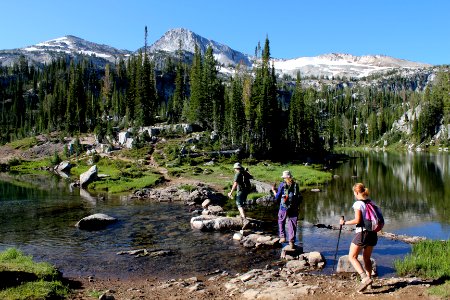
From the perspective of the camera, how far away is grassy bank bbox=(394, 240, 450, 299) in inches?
502

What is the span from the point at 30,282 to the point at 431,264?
1517 cm

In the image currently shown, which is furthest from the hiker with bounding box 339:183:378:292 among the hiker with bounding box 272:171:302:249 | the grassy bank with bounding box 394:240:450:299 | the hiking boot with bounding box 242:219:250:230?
the hiking boot with bounding box 242:219:250:230

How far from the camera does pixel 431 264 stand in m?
15.5

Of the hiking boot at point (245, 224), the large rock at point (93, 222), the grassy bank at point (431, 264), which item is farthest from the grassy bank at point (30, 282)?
the grassy bank at point (431, 264)

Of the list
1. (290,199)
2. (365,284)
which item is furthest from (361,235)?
(290,199)

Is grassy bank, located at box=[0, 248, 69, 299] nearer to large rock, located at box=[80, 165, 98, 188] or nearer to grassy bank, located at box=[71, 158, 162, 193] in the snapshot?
grassy bank, located at box=[71, 158, 162, 193]

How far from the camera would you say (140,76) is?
109 meters

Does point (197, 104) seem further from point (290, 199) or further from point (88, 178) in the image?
point (290, 199)

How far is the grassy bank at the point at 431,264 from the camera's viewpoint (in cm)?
1275

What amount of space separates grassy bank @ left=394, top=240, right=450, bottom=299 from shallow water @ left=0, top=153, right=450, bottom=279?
0.86 meters

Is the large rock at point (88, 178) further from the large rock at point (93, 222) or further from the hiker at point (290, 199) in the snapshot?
the hiker at point (290, 199)

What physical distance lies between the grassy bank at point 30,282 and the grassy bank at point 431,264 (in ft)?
41.3

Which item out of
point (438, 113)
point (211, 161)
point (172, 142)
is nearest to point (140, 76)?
point (172, 142)

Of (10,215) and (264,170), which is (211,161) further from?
(10,215)
